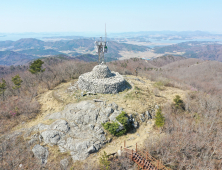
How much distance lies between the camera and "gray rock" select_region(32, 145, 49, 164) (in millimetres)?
12530

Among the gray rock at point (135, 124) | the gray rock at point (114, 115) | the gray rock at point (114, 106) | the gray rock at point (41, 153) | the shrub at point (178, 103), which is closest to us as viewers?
the gray rock at point (41, 153)

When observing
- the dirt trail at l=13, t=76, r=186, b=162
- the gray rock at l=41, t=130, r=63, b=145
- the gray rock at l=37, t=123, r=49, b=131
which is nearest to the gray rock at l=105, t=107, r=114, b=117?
the dirt trail at l=13, t=76, r=186, b=162

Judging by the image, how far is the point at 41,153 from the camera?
12.9 m

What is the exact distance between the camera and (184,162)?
11.5 m

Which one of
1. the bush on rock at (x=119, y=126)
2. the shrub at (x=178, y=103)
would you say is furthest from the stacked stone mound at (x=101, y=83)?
the shrub at (x=178, y=103)

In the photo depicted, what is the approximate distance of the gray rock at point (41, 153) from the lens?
493 inches

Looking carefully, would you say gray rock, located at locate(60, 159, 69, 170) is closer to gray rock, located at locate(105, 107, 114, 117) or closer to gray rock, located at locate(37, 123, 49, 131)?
gray rock, located at locate(37, 123, 49, 131)

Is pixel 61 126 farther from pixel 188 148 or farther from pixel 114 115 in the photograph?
pixel 188 148

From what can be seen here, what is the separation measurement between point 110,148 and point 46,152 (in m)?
7.01

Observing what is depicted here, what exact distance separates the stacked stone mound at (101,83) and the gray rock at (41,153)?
11312 millimetres

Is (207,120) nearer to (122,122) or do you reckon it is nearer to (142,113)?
(142,113)

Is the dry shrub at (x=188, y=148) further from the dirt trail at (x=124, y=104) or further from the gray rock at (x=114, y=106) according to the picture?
the gray rock at (x=114, y=106)

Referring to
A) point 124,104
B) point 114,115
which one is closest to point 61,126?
point 114,115

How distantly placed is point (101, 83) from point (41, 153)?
41.7 feet
